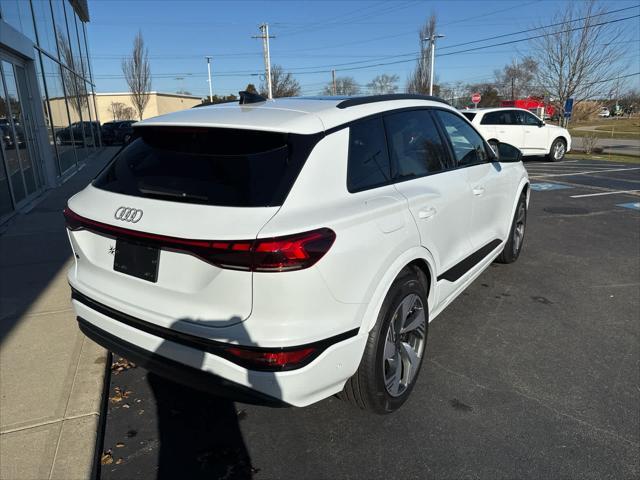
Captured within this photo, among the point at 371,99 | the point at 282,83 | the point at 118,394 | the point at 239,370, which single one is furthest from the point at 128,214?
the point at 282,83

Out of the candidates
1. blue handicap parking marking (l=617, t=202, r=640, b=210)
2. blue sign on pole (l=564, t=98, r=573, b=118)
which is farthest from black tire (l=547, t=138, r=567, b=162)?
blue handicap parking marking (l=617, t=202, r=640, b=210)

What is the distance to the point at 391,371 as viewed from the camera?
275 cm

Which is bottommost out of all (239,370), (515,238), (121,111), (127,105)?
(515,238)

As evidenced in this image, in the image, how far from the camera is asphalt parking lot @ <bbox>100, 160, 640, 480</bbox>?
8.04 feet

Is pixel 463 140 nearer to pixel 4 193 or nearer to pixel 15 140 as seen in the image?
pixel 4 193

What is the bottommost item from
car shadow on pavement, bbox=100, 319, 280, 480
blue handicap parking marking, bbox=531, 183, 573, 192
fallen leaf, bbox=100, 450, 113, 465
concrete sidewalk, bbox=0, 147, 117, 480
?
blue handicap parking marking, bbox=531, 183, 573, 192

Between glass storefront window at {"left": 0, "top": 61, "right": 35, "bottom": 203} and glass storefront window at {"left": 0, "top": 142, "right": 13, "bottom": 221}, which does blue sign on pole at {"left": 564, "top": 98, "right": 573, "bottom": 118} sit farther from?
glass storefront window at {"left": 0, "top": 142, "right": 13, "bottom": 221}

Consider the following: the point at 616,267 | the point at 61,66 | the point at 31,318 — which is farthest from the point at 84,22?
the point at 616,267

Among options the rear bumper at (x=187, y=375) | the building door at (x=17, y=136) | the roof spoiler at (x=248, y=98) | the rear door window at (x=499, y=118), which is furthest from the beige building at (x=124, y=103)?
the rear bumper at (x=187, y=375)

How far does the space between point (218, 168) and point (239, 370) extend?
97cm

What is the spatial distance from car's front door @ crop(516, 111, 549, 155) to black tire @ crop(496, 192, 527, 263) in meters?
12.3

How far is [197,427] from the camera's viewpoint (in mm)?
2775

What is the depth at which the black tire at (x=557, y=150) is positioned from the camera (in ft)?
55.3

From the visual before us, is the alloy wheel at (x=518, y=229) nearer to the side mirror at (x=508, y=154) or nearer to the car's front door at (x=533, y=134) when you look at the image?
the side mirror at (x=508, y=154)
